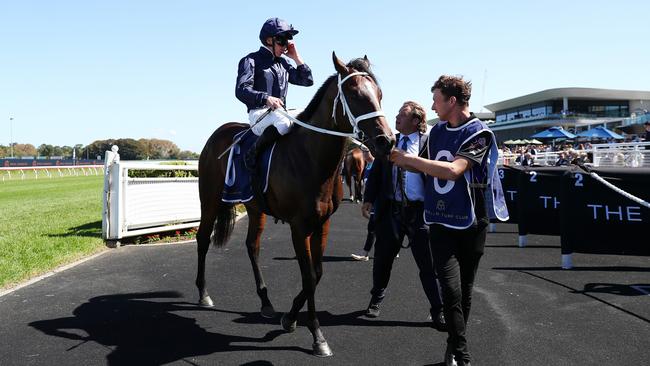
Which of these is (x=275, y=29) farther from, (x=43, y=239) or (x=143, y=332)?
(x=43, y=239)

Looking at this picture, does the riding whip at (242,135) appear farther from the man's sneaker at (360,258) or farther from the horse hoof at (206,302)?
the man's sneaker at (360,258)

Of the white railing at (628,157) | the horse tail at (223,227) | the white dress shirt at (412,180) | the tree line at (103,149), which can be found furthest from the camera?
the tree line at (103,149)

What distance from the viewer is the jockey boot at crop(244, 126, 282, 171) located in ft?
15.2

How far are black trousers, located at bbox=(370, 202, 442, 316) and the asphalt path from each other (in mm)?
330

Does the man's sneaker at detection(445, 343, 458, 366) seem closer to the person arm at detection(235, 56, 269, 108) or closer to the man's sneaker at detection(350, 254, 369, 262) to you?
the person arm at detection(235, 56, 269, 108)

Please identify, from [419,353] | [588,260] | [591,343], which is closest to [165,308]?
[419,353]

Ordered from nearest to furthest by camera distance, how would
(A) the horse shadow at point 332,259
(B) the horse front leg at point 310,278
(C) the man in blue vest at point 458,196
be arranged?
(C) the man in blue vest at point 458,196
(B) the horse front leg at point 310,278
(A) the horse shadow at point 332,259

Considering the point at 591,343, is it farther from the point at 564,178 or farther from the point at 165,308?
the point at 165,308

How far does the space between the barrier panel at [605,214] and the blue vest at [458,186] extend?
3976 mm

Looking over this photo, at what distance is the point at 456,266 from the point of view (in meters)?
3.43

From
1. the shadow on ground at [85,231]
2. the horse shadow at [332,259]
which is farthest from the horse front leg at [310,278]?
the shadow on ground at [85,231]

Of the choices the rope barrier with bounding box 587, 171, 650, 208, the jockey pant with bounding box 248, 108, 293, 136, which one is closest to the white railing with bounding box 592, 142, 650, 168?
the rope barrier with bounding box 587, 171, 650, 208

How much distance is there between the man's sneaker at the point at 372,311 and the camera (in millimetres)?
4871

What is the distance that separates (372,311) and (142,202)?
6073 millimetres
